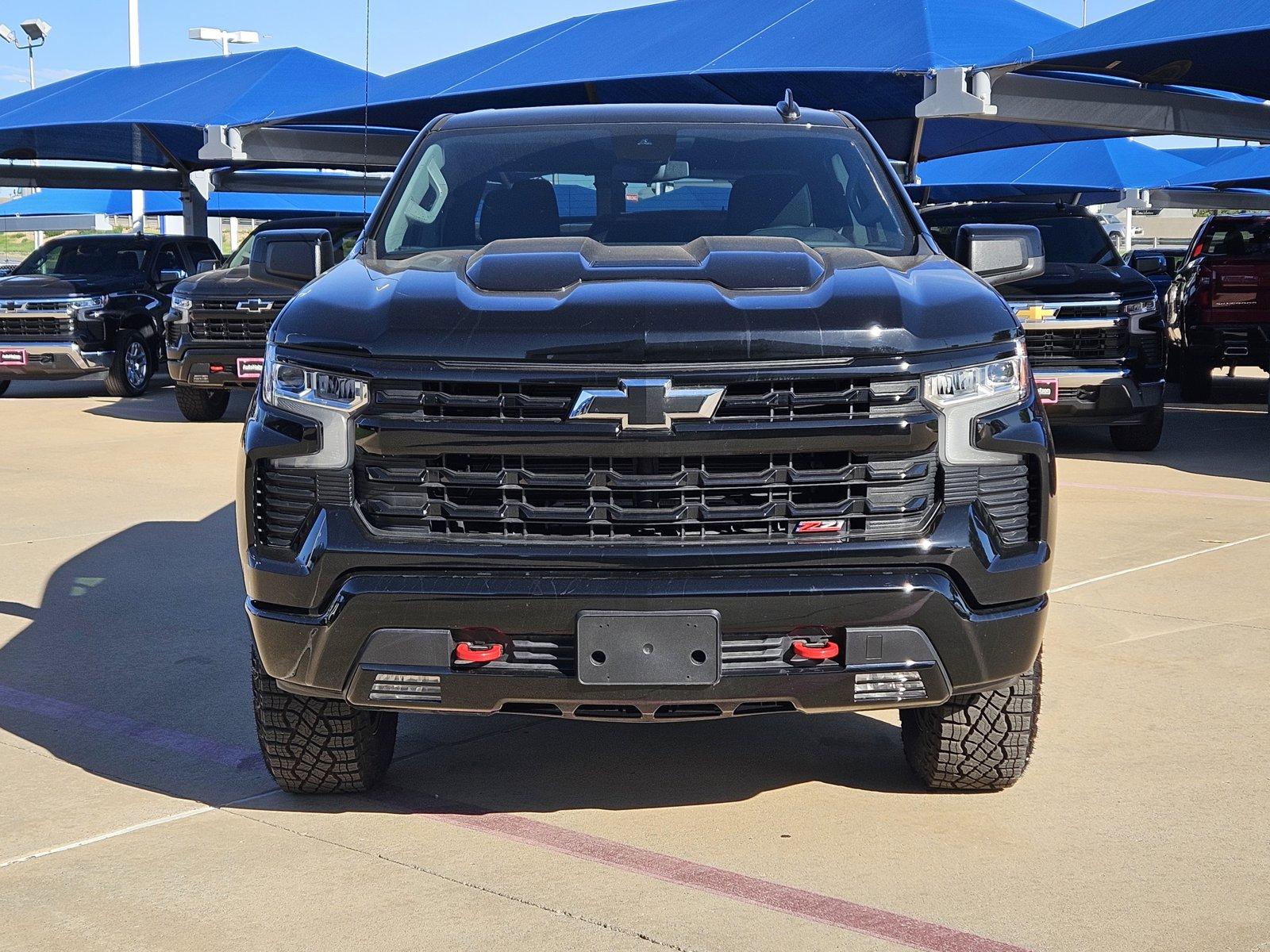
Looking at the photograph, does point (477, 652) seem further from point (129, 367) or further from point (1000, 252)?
point (129, 367)

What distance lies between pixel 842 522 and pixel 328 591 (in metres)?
1.16

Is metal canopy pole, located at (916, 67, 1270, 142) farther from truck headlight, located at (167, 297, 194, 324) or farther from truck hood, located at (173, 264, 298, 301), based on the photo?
truck headlight, located at (167, 297, 194, 324)

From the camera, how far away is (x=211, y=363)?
13.8m

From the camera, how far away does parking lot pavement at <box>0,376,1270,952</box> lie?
326 cm

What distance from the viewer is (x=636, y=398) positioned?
3312 millimetres

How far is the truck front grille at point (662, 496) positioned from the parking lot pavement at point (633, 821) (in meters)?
0.81

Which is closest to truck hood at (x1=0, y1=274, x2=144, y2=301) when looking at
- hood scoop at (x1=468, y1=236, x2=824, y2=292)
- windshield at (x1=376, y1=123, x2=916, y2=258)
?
windshield at (x1=376, y1=123, x2=916, y2=258)

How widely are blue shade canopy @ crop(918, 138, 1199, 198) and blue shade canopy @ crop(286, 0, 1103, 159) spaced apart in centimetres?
1243

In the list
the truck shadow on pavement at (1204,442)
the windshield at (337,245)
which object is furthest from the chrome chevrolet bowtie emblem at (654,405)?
the windshield at (337,245)

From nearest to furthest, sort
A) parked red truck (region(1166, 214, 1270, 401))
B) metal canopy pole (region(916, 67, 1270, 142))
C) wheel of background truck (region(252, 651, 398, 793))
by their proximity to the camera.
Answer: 1. wheel of background truck (region(252, 651, 398, 793))
2. parked red truck (region(1166, 214, 1270, 401))
3. metal canopy pole (region(916, 67, 1270, 142))

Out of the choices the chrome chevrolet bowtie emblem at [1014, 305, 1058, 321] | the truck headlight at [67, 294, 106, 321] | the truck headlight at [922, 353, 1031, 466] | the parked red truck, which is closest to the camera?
the truck headlight at [922, 353, 1031, 466]

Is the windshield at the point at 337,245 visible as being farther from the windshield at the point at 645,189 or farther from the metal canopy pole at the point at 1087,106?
the windshield at the point at 645,189

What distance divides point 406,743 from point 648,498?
157 centimetres

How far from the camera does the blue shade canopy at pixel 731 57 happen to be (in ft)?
52.0
